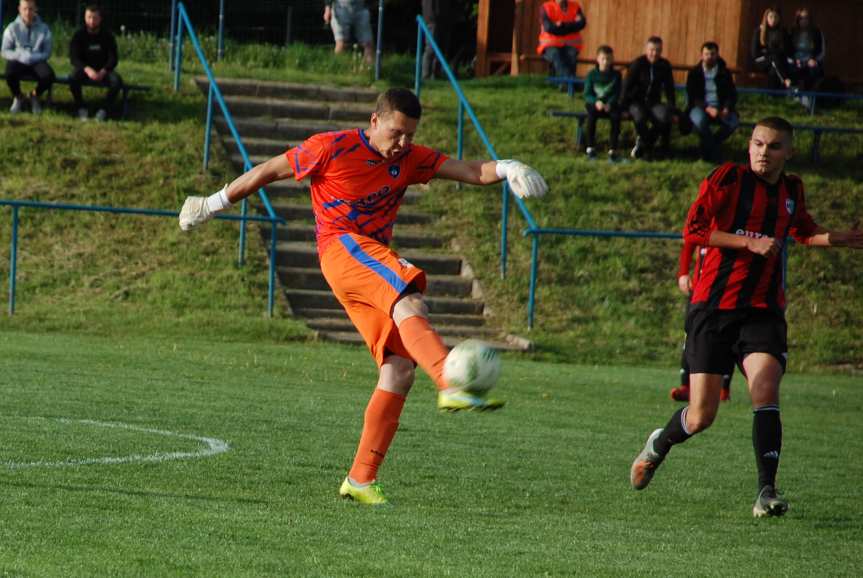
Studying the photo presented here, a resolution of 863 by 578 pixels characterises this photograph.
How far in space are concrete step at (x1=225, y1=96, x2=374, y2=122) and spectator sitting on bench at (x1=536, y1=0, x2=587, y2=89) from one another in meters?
3.47

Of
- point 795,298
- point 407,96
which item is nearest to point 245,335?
point 795,298

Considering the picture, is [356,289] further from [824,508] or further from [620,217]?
[620,217]

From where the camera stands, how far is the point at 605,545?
254 inches

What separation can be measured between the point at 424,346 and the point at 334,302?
40.7 ft

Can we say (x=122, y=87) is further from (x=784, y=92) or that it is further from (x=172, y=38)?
(x=784, y=92)

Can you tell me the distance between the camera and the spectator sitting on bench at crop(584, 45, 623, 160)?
2203 centimetres

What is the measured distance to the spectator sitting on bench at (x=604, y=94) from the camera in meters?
22.0

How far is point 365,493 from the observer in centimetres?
722

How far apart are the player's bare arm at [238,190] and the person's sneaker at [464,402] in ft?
5.20

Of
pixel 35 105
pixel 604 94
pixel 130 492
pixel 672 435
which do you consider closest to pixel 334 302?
pixel 604 94

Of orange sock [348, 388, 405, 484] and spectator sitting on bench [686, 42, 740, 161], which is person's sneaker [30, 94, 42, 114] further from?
orange sock [348, 388, 405, 484]

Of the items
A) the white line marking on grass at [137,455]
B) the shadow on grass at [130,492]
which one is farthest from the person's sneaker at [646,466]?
the white line marking on grass at [137,455]

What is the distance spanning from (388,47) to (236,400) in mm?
23139

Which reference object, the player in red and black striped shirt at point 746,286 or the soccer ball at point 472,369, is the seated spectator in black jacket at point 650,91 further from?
the soccer ball at point 472,369
